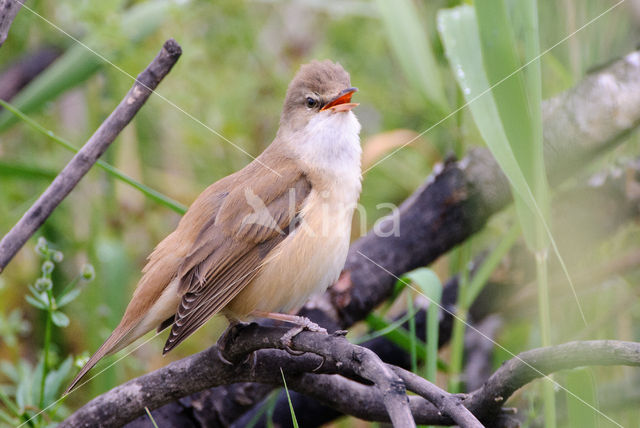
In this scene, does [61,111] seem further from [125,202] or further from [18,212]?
[18,212]

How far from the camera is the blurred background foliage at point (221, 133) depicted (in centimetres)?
260

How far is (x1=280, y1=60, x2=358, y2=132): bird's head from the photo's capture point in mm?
2182

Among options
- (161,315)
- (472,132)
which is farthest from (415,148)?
(161,315)

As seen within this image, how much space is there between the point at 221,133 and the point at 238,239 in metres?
1.34

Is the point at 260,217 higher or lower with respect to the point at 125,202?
higher

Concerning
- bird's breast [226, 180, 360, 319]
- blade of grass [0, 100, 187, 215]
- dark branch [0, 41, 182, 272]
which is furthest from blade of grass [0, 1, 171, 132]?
bird's breast [226, 180, 360, 319]

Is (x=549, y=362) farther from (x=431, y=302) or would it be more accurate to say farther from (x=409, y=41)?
(x=409, y=41)

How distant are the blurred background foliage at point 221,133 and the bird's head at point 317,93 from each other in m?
0.42

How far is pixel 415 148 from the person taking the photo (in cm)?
357

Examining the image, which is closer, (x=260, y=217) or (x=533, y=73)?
(x=533, y=73)

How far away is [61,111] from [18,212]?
117 cm

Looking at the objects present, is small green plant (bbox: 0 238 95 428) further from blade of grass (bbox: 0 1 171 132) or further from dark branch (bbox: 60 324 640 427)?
blade of grass (bbox: 0 1 171 132)

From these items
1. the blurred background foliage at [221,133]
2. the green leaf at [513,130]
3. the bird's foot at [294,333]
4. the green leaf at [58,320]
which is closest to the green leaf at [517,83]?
the green leaf at [513,130]

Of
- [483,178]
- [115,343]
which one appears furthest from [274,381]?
[483,178]
